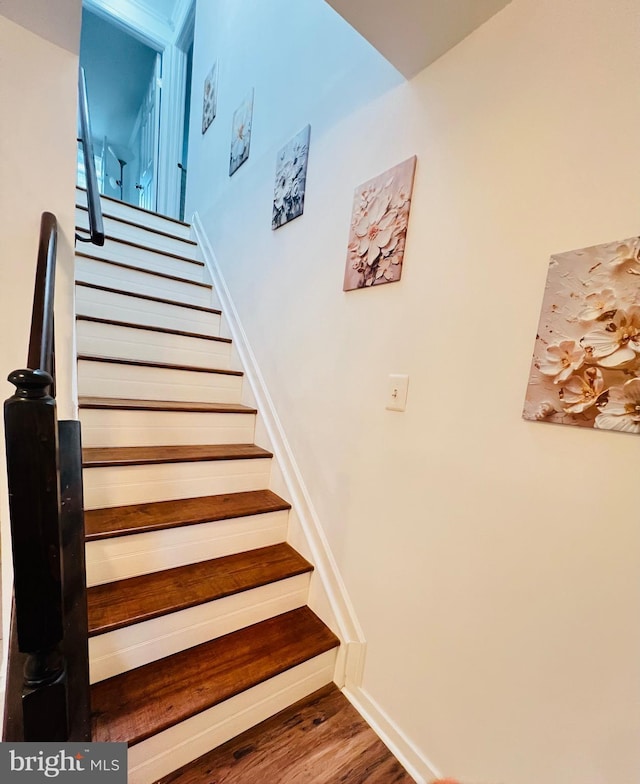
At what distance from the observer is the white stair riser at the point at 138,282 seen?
2141 mm

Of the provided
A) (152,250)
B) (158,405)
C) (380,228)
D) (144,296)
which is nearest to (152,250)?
(152,250)

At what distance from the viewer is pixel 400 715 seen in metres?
1.12

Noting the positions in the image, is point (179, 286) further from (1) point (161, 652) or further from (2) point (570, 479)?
(2) point (570, 479)

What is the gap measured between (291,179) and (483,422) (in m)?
1.55

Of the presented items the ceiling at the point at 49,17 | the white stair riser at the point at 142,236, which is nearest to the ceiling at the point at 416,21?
the ceiling at the point at 49,17

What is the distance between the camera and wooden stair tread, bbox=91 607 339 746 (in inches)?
38.4

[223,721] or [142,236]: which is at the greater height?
A: [142,236]

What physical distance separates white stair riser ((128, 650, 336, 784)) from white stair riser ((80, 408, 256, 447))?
3.47 feet

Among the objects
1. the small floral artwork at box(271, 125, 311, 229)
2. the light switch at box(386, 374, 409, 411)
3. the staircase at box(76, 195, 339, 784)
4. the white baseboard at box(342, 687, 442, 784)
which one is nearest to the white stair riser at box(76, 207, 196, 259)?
the staircase at box(76, 195, 339, 784)

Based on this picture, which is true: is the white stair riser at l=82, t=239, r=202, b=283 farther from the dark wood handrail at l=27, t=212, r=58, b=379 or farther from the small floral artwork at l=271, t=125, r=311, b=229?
the dark wood handrail at l=27, t=212, r=58, b=379

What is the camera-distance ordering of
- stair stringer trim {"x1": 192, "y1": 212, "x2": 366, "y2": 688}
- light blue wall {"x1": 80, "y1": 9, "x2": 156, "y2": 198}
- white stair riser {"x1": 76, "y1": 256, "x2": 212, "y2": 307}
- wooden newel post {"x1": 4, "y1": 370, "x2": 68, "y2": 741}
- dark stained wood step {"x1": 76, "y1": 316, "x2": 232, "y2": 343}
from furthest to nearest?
light blue wall {"x1": 80, "y1": 9, "x2": 156, "y2": 198}, white stair riser {"x1": 76, "y1": 256, "x2": 212, "y2": 307}, dark stained wood step {"x1": 76, "y1": 316, "x2": 232, "y2": 343}, stair stringer trim {"x1": 192, "y1": 212, "x2": 366, "y2": 688}, wooden newel post {"x1": 4, "y1": 370, "x2": 68, "y2": 741}

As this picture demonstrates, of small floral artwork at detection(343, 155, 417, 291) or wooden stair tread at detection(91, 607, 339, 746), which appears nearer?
wooden stair tread at detection(91, 607, 339, 746)

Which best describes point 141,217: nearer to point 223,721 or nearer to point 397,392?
point 397,392

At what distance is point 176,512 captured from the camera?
142cm
